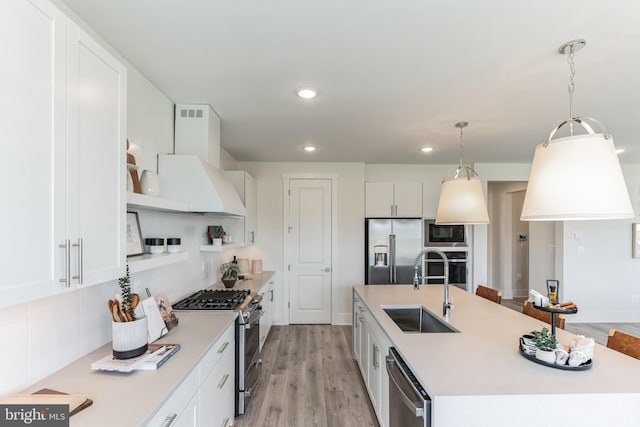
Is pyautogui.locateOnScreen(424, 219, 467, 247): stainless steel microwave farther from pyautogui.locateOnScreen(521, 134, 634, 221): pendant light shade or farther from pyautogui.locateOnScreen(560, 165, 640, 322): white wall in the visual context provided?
pyautogui.locateOnScreen(521, 134, 634, 221): pendant light shade

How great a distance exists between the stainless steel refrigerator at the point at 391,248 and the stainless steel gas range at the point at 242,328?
2.36 metres

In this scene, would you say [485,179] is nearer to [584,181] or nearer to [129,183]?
[584,181]

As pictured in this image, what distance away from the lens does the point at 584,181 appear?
52.4 inches

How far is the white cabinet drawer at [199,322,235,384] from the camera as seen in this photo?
5.70 ft

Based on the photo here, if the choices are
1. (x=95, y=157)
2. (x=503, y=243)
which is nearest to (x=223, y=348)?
(x=95, y=157)

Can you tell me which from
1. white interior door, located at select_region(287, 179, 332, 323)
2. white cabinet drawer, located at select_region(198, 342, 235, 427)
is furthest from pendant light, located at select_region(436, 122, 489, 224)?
white interior door, located at select_region(287, 179, 332, 323)

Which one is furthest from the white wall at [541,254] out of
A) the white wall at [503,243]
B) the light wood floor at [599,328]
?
the light wood floor at [599,328]

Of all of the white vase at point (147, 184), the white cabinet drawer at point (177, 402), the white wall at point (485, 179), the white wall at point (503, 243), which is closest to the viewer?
the white cabinet drawer at point (177, 402)

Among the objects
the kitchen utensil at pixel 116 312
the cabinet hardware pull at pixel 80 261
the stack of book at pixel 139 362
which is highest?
the cabinet hardware pull at pixel 80 261

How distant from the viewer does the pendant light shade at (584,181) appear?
132 cm

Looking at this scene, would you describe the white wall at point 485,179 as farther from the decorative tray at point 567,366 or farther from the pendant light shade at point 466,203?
the decorative tray at point 567,366

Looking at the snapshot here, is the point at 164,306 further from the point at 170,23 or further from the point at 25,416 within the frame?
the point at 170,23

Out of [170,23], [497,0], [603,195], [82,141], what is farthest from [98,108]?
[603,195]

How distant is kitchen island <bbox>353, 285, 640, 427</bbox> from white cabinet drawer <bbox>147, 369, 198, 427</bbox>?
3.41ft
